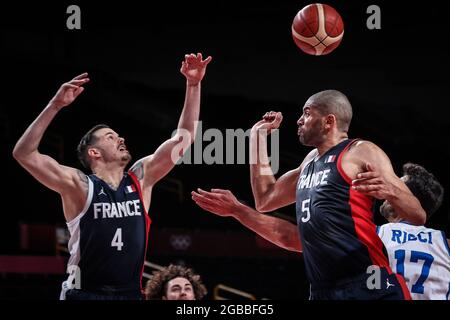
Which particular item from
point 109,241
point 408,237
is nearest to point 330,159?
point 408,237

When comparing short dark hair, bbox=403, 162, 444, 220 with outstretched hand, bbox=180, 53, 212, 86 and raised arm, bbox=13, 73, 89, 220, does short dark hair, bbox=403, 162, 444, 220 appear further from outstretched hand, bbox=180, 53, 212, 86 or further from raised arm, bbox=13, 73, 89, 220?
raised arm, bbox=13, 73, 89, 220

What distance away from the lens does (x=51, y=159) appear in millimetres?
4793

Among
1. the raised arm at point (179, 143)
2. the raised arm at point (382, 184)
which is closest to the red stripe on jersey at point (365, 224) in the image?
the raised arm at point (382, 184)

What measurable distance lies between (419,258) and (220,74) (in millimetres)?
10447

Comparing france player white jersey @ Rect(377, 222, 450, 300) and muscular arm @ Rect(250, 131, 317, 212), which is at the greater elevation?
muscular arm @ Rect(250, 131, 317, 212)

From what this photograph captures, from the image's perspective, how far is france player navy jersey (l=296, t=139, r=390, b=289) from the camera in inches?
162

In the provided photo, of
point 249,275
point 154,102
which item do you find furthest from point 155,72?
point 249,275

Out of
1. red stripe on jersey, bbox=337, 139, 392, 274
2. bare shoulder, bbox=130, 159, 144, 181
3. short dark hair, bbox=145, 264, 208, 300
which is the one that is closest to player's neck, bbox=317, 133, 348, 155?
red stripe on jersey, bbox=337, 139, 392, 274

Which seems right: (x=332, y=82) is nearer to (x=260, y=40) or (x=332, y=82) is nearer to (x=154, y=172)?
(x=260, y=40)

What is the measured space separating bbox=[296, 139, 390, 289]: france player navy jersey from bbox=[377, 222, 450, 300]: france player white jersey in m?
0.80

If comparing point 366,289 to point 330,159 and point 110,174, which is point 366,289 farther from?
point 110,174

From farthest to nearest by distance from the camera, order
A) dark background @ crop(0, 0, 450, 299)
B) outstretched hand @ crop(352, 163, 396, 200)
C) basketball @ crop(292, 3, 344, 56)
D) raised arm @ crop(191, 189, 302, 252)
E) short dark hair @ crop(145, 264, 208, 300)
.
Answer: dark background @ crop(0, 0, 450, 299) → basketball @ crop(292, 3, 344, 56) → short dark hair @ crop(145, 264, 208, 300) → raised arm @ crop(191, 189, 302, 252) → outstretched hand @ crop(352, 163, 396, 200)

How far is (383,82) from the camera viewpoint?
14.0 metres

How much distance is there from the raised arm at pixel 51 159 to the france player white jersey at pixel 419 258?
207cm
